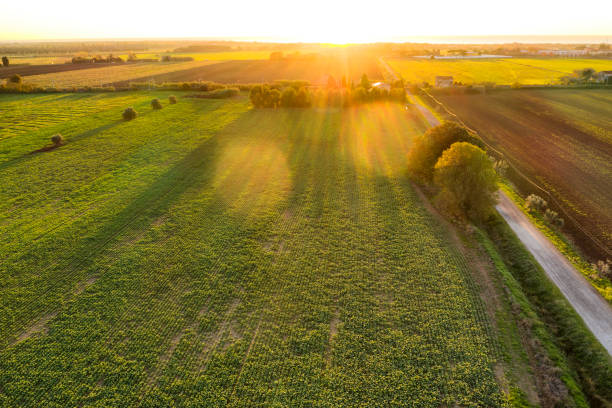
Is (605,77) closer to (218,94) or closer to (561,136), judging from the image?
(561,136)

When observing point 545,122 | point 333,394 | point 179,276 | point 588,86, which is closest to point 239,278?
point 179,276

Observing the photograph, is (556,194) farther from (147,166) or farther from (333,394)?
(147,166)

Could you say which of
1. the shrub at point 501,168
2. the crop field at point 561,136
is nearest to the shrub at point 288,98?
the crop field at point 561,136

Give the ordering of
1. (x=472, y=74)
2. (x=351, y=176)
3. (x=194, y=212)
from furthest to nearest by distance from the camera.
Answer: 1. (x=472, y=74)
2. (x=351, y=176)
3. (x=194, y=212)

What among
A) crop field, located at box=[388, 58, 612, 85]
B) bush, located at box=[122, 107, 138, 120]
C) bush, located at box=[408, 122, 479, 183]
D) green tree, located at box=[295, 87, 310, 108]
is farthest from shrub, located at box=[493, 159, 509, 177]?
crop field, located at box=[388, 58, 612, 85]

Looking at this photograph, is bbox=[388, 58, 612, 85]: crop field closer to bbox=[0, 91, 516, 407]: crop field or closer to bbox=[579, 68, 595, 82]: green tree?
bbox=[579, 68, 595, 82]: green tree
